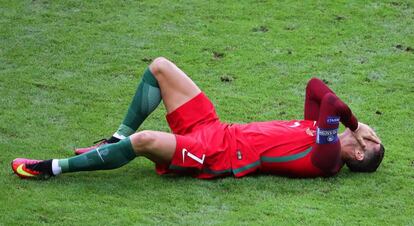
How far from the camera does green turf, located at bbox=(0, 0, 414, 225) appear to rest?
630cm

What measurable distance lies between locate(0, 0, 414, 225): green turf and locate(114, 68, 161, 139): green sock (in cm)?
32

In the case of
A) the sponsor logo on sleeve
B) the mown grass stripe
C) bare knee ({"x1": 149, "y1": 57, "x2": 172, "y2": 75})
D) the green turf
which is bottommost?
the green turf

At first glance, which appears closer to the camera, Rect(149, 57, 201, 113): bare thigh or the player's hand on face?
the player's hand on face

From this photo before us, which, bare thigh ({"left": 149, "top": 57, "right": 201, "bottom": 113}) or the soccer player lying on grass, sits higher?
bare thigh ({"left": 149, "top": 57, "right": 201, "bottom": 113})

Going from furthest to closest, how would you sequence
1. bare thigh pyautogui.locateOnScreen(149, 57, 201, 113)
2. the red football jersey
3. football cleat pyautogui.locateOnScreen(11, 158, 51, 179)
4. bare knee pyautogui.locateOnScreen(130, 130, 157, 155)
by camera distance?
bare thigh pyautogui.locateOnScreen(149, 57, 201, 113), the red football jersey, football cleat pyautogui.locateOnScreen(11, 158, 51, 179), bare knee pyautogui.locateOnScreen(130, 130, 157, 155)

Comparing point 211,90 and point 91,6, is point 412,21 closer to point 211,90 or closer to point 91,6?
point 211,90

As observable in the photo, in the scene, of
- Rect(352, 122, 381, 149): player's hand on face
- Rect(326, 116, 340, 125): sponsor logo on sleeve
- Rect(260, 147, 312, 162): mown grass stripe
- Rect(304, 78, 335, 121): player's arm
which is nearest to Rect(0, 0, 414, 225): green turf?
Rect(260, 147, 312, 162): mown grass stripe

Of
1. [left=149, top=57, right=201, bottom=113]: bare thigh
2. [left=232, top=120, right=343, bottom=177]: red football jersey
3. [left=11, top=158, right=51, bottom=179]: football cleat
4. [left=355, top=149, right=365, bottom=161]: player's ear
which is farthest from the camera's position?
[left=149, top=57, right=201, bottom=113]: bare thigh

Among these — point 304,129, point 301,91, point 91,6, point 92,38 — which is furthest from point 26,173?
point 91,6

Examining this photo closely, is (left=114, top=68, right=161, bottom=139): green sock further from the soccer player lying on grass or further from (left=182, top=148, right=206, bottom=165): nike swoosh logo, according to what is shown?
(left=182, top=148, right=206, bottom=165): nike swoosh logo

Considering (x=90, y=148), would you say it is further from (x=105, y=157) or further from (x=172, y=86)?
(x=172, y=86)

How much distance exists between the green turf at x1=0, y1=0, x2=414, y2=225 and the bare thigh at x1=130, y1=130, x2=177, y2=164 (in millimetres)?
241

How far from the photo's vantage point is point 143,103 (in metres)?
7.29

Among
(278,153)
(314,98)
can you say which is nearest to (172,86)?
(278,153)
